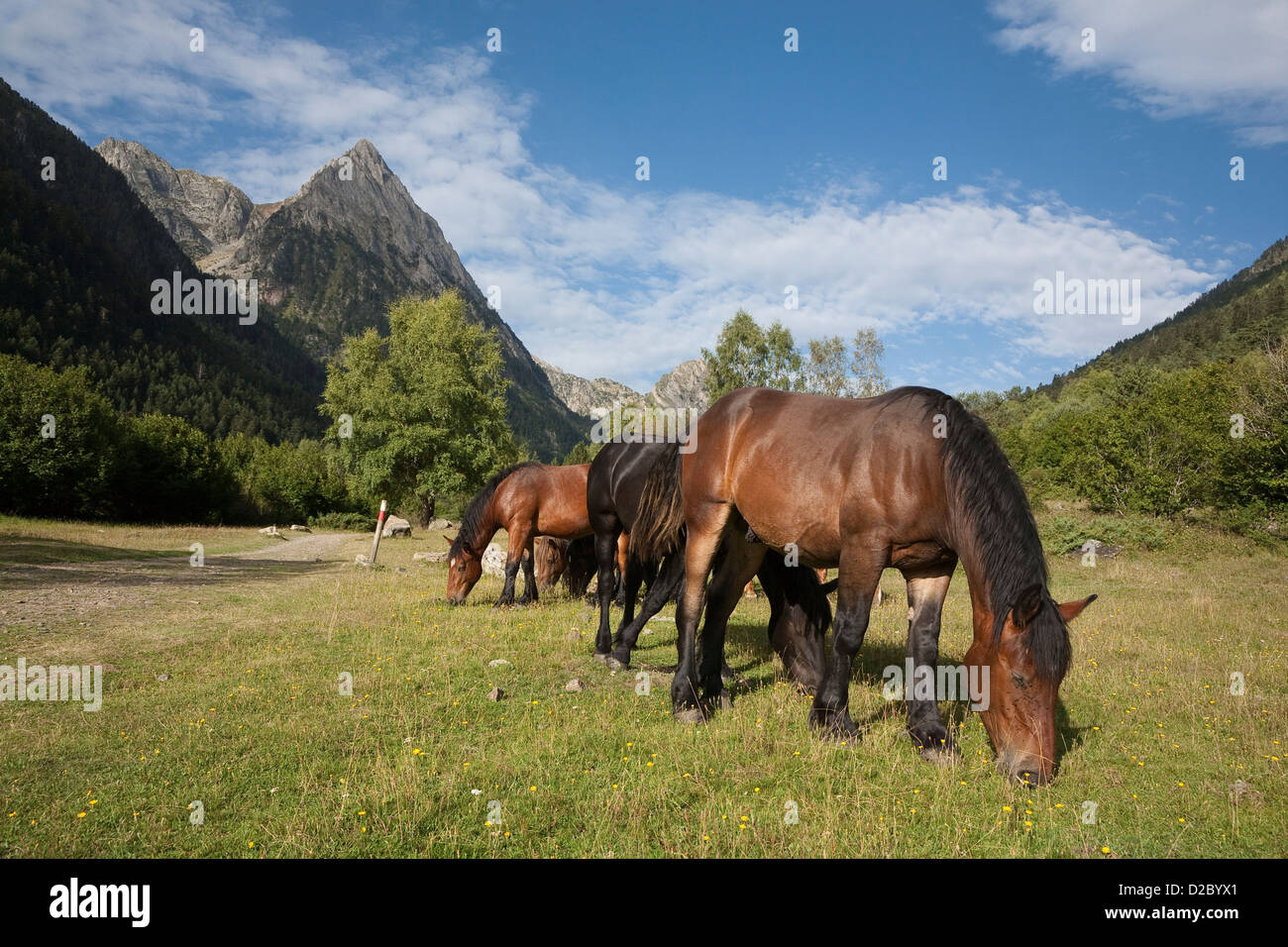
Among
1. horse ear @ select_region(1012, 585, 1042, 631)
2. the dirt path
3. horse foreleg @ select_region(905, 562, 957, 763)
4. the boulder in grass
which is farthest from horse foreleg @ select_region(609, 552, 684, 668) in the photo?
the boulder in grass

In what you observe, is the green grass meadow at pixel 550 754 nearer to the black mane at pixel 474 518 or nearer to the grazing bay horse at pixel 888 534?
the grazing bay horse at pixel 888 534

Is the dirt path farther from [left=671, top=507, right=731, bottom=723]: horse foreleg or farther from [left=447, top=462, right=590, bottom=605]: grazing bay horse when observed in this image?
[left=671, top=507, right=731, bottom=723]: horse foreleg

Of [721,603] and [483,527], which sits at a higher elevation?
[483,527]

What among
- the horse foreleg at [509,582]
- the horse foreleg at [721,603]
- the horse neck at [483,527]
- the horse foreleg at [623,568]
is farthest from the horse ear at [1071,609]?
the horse neck at [483,527]

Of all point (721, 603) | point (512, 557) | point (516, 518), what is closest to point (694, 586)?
point (721, 603)

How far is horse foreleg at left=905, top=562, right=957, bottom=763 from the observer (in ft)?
17.7

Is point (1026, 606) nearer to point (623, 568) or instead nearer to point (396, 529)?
point (623, 568)

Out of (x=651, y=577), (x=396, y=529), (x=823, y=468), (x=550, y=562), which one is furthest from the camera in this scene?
(x=396, y=529)

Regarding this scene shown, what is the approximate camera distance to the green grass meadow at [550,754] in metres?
3.86

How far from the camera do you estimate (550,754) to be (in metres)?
5.16

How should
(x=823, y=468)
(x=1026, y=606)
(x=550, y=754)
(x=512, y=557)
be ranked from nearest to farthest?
(x=1026, y=606), (x=550, y=754), (x=823, y=468), (x=512, y=557)

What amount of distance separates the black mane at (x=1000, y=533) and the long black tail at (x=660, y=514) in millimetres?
3764

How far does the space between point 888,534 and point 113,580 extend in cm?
1505
